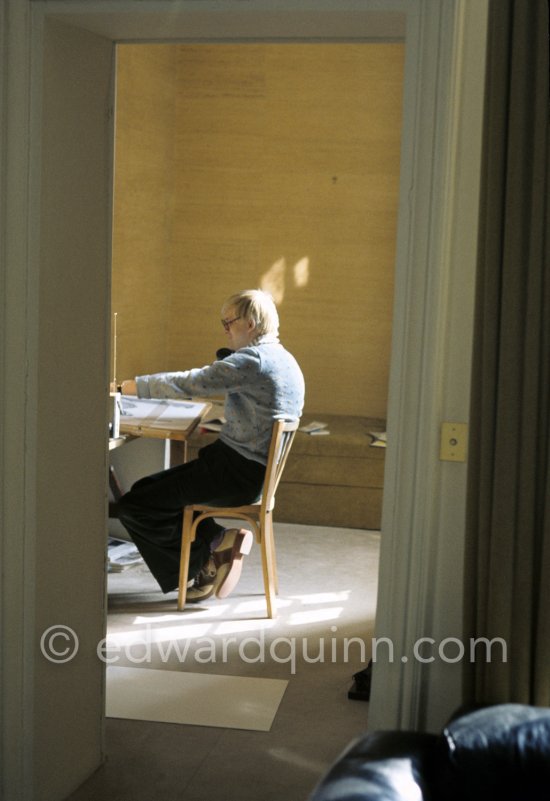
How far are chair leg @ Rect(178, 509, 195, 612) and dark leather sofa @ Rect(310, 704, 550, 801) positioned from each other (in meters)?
2.78

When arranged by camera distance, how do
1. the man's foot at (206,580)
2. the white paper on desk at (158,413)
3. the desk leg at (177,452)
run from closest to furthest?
the white paper on desk at (158,413) → the man's foot at (206,580) → the desk leg at (177,452)

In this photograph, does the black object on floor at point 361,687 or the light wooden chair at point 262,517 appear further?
the light wooden chair at point 262,517

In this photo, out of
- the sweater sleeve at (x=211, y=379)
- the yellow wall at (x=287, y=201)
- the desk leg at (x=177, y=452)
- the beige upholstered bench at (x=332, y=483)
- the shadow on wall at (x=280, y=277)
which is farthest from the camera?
the shadow on wall at (x=280, y=277)

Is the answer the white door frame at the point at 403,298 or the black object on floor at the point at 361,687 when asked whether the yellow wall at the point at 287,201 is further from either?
the white door frame at the point at 403,298

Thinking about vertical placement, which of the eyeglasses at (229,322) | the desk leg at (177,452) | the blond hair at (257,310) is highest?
the blond hair at (257,310)

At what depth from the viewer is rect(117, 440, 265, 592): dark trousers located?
15.4ft

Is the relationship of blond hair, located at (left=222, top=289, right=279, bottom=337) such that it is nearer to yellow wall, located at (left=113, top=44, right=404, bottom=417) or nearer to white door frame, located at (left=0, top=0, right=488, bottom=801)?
white door frame, located at (left=0, top=0, right=488, bottom=801)

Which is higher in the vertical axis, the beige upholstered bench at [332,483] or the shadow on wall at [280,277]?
the shadow on wall at [280,277]

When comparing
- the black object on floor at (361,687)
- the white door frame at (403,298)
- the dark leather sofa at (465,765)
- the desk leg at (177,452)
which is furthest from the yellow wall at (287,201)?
the dark leather sofa at (465,765)

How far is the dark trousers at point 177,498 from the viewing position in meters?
4.69

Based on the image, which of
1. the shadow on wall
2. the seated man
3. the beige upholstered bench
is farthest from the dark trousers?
the shadow on wall

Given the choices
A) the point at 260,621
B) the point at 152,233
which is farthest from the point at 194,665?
the point at 152,233

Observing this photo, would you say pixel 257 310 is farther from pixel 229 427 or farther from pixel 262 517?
pixel 262 517

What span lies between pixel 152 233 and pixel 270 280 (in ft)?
2.92
